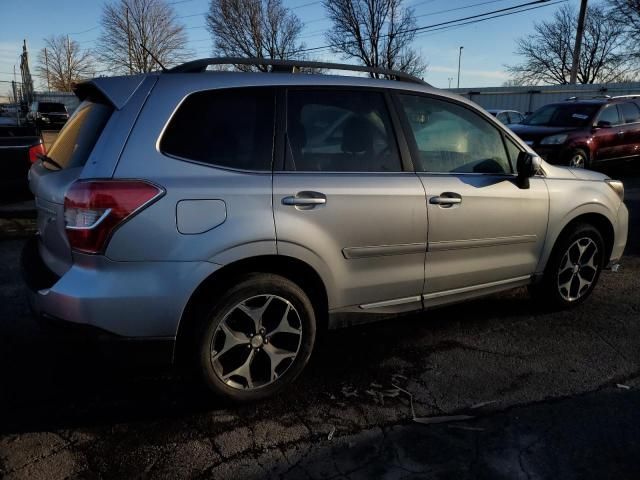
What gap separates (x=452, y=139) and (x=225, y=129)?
5.25ft

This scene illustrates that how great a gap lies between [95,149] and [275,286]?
3.65ft

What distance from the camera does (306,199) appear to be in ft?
9.21

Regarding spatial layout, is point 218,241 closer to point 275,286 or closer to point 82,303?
point 275,286

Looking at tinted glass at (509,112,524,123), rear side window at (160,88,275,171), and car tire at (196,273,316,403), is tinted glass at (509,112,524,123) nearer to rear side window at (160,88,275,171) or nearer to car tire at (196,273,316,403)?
rear side window at (160,88,275,171)

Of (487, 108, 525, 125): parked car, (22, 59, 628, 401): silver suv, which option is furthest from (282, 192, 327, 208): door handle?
(487, 108, 525, 125): parked car

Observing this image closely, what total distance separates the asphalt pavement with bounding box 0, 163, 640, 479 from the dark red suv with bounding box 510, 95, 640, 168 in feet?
24.9

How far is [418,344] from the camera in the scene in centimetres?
370

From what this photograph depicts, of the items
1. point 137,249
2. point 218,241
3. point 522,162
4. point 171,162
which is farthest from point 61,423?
point 522,162

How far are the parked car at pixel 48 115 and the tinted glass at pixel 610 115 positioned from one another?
23964mm

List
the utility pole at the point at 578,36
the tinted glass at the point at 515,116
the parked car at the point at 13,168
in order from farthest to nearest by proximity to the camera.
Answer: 1. the utility pole at the point at 578,36
2. the tinted glass at the point at 515,116
3. the parked car at the point at 13,168

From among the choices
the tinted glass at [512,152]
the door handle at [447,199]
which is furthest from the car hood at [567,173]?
the door handle at [447,199]

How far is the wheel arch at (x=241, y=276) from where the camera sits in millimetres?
2686

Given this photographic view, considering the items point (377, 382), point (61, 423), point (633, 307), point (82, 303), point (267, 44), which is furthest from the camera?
point (267, 44)

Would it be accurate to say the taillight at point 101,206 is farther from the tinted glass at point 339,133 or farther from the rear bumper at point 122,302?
the tinted glass at point 339,133
